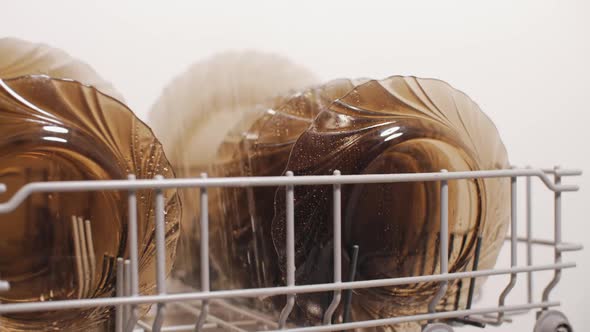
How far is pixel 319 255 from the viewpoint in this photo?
0.60 meters

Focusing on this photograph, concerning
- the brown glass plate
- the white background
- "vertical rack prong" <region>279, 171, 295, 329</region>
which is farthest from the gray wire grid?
the white background

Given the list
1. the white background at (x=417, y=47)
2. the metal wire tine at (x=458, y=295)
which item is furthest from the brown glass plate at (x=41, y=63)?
A: the metal wire tine at (x=458, y=295)

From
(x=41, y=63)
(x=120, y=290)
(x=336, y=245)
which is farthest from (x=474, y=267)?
(x=41, y=63)

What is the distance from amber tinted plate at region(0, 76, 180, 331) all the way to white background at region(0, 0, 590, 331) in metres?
0.26

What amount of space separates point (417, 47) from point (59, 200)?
25.4 inches

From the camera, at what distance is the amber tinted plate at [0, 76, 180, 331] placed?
0.53m

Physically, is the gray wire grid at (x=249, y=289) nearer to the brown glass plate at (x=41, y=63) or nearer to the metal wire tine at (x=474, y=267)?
the metal wire tine at (x=474, y=267)

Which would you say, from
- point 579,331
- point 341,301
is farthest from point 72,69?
point 579,331

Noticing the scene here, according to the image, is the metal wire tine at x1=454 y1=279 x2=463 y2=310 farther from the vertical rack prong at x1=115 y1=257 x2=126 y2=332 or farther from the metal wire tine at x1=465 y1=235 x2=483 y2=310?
the vertical rack prong at x1=115 y1=257 x2=126 y2=332

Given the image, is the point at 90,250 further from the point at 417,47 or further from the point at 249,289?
the point at 417,47

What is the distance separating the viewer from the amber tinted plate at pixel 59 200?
0.53 meters

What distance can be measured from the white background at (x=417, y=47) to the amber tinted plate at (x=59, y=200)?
26 centimetres

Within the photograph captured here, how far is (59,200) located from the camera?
0.54 metres

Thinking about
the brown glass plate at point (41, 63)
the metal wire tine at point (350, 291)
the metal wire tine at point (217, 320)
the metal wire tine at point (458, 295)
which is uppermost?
the brown glass plate at point (41, 63)
